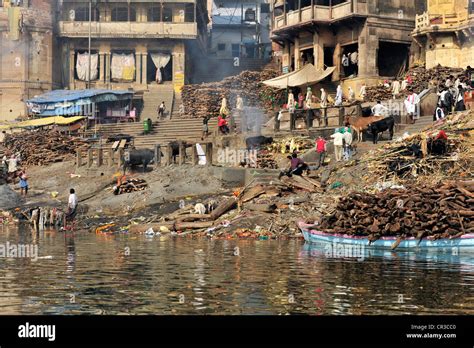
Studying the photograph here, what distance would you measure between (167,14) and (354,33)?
16.8m

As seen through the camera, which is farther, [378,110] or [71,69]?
Answer: [71,69]

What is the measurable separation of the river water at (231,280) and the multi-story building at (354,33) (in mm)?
27369

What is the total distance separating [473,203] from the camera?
21.5 metres

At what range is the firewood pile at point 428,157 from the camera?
27.5 m

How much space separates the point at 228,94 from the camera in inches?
2130

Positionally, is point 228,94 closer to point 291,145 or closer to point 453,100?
point 291,145

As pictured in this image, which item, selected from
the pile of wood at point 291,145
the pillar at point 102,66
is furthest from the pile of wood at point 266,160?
the pillar at point 102,66

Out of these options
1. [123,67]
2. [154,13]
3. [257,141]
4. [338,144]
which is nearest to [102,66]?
[123,67]

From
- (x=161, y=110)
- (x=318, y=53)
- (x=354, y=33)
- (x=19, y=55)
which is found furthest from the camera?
(x=19, y=55)

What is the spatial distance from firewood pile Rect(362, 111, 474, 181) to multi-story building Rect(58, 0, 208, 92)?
3267cm

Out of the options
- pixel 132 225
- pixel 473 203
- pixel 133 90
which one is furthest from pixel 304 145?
pixel 133 90
